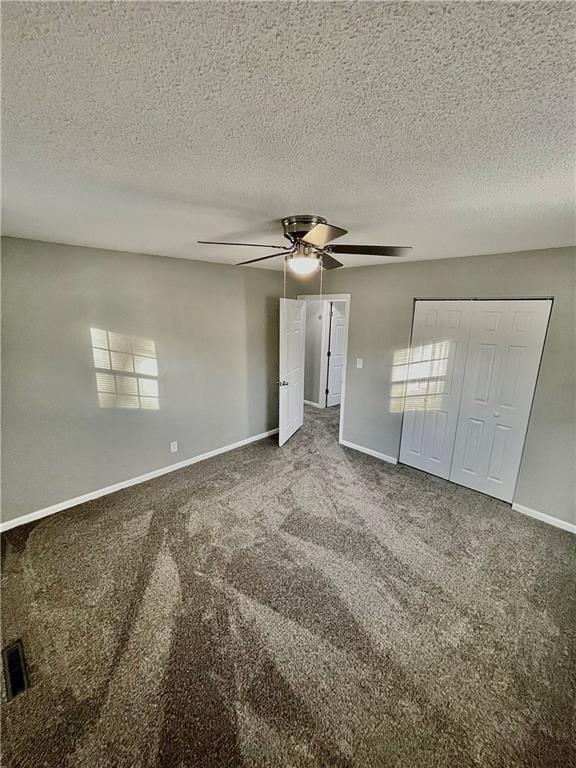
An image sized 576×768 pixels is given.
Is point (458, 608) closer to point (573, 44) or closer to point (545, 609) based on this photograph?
point (545, 609)

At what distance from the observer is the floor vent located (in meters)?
1.62

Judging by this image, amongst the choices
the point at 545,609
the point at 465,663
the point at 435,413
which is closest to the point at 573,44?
the point at 465,663

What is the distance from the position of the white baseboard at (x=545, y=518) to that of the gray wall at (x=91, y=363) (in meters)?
3.30

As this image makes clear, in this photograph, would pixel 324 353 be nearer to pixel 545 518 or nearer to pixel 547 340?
pixel 547 340

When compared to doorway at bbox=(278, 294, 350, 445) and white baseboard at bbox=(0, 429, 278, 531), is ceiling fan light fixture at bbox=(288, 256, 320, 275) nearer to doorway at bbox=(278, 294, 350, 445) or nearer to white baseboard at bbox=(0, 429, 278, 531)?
doorway at bbox=(278, 294, 350, 445)

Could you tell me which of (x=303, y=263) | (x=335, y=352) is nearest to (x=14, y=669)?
(x=303, y=263)

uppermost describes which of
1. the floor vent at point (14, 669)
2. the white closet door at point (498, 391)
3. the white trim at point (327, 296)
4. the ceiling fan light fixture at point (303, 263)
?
the white trim at point (327, 296)

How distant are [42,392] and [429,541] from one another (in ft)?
11.8

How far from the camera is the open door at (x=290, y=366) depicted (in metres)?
4.18

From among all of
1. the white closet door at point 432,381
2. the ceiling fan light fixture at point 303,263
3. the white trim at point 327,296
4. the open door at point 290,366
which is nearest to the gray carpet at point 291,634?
the white closet door at point 432,381

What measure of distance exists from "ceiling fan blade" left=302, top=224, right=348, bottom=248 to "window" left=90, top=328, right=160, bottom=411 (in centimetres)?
223

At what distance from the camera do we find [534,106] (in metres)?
0.79

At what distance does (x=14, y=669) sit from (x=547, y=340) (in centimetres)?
439

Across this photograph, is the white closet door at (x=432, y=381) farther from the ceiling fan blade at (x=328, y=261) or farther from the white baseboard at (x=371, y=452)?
the ceiling fan blade at (x=328, y=261)
